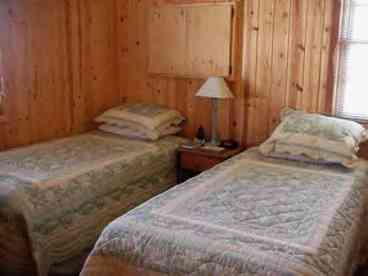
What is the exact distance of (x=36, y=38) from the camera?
11.6 feet

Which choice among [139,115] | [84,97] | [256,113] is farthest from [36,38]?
[256,113]

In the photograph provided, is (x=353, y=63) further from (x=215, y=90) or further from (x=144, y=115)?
(x=144, y=115)

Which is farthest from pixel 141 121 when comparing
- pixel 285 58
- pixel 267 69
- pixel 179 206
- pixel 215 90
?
pixel 179 206

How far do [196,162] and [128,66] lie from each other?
1.34 meters

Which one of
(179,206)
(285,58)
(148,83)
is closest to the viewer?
(179,206)

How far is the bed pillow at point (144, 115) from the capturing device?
12.4 ft

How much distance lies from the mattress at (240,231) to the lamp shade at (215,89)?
1.06 meters

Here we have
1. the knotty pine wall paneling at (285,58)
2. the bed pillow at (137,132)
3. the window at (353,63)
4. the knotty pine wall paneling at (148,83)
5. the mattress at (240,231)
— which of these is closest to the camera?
the mattress at (240,231)

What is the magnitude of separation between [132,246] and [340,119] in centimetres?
202

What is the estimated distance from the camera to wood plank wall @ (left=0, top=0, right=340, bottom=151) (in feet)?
11.1

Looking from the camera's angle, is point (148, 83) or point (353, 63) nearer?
point (353, 63)

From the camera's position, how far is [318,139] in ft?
9.84

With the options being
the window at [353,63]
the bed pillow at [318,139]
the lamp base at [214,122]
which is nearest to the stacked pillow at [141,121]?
the lamp base at [214,122]

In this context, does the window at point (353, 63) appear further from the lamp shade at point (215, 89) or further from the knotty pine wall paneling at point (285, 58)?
the lamp shade at point (215, 89)
